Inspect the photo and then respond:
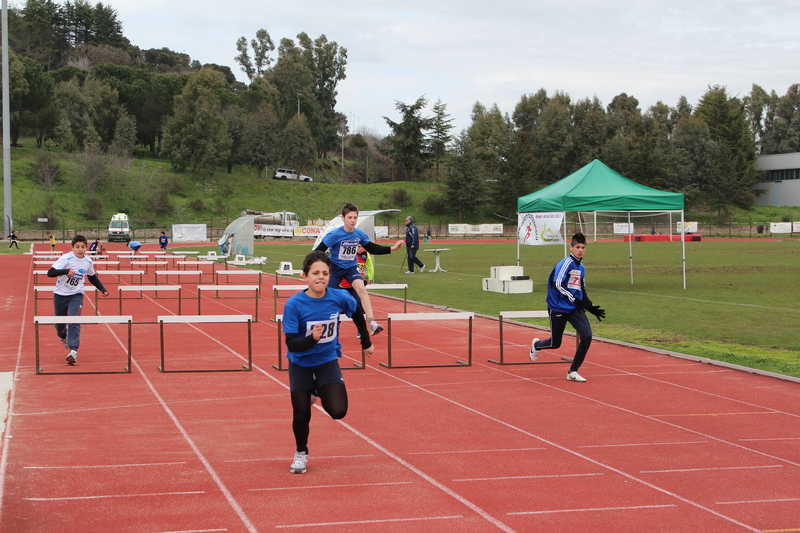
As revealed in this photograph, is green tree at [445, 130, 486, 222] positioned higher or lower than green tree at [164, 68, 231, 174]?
lower

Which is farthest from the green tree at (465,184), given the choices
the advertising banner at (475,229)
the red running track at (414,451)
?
the red running track at (414,451)

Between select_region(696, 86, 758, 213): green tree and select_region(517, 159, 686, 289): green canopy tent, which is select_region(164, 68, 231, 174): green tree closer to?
select_region(696, 86, 758, 213): green tree

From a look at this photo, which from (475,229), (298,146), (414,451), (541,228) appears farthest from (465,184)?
(414,451)

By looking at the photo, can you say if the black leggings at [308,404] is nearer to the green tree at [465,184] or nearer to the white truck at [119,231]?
the white truck at [119,231]

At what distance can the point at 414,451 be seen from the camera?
20.1 feet

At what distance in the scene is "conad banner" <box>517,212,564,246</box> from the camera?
69.2ft

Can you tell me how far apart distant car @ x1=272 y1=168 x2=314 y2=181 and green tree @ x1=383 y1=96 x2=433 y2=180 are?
14.0m

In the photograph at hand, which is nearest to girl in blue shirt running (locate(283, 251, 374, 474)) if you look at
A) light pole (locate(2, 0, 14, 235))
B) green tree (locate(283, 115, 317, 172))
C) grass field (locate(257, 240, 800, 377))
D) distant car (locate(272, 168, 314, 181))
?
grass field (locate(257, 240, 800, 377))

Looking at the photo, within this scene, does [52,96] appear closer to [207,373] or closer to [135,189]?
[135,189]

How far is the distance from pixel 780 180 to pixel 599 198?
82.4 m

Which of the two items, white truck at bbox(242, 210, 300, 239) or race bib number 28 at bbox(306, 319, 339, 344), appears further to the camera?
white truck at bbox(242, 210, 300, 239)

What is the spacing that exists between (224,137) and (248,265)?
50636mm

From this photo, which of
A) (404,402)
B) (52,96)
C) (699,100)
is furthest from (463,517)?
(699,100)

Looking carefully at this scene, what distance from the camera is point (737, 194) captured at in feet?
283
